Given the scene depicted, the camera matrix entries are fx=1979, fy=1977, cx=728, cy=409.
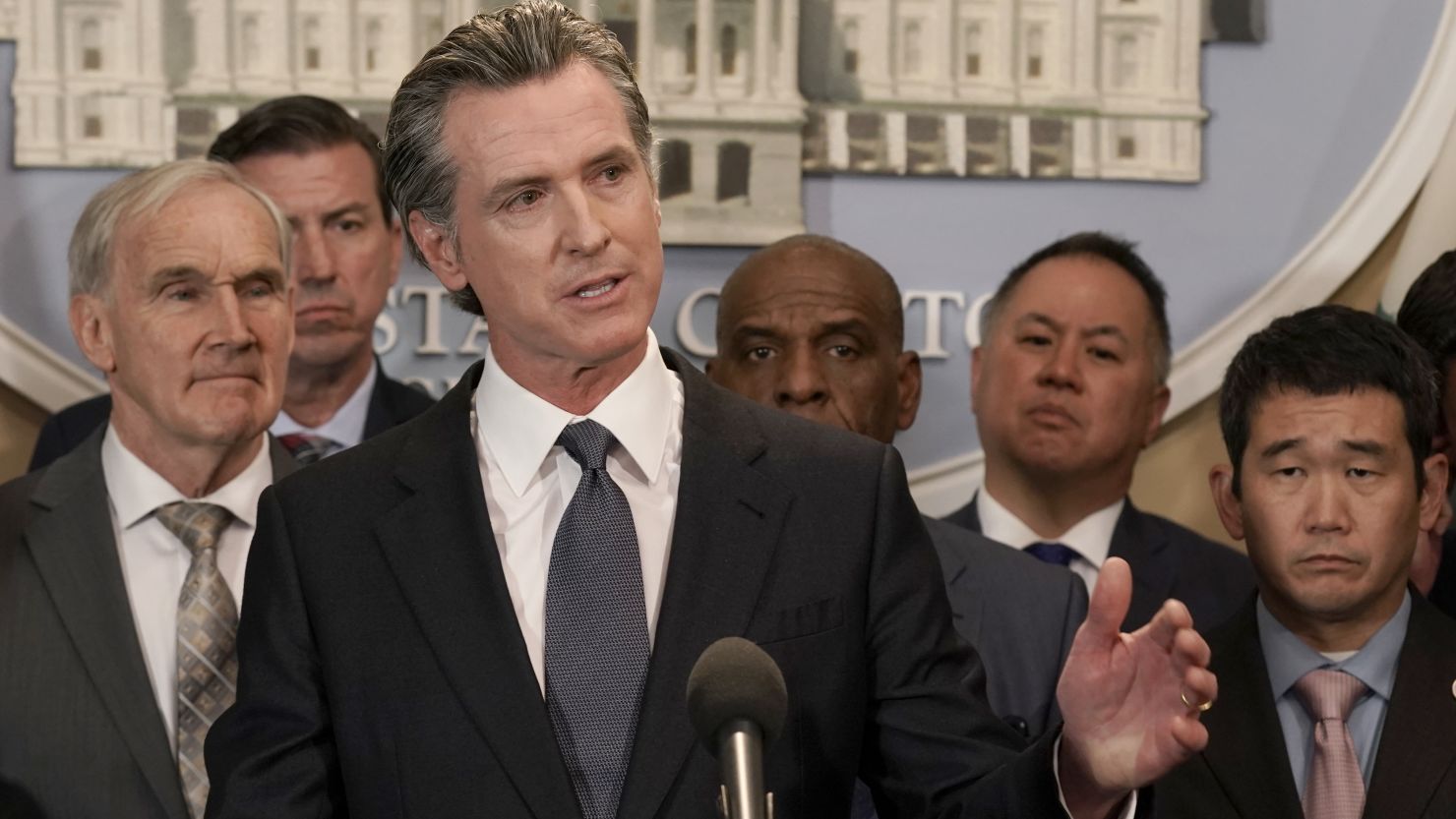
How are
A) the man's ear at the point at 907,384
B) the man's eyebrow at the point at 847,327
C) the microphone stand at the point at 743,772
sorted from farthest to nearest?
the man's ear at the point at 907,384, the man's eyebrow at the point at 847,327, the microphone stand at the point at 743,772

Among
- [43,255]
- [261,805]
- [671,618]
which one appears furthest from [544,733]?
[43,255]

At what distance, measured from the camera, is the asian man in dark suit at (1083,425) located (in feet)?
12.5

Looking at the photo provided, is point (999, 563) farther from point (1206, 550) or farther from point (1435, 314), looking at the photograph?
point (1435, 314)

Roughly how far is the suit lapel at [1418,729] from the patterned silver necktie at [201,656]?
1.66 metres

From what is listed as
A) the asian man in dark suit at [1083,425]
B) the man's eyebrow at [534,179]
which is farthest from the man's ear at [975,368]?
the man's eyebrow at [534,179]

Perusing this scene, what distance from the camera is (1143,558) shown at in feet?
12.5

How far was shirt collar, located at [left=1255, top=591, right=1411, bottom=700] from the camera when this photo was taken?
9.58ft

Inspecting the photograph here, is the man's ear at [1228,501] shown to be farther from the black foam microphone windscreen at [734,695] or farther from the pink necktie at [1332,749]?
the black foam microphone windscreen at [734,695]

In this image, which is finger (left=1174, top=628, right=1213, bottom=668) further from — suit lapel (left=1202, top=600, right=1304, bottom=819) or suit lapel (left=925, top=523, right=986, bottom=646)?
suit lapel (left=925, top=523, right=986, bottom=646)

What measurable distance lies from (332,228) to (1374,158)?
7.73ft

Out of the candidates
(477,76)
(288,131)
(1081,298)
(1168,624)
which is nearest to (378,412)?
(288,131)

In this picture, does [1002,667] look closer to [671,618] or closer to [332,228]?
[671,618]

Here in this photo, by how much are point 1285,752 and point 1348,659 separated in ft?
0.63

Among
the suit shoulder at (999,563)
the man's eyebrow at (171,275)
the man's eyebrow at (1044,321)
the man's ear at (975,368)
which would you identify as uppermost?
the man's eyebrow at (171,275)
